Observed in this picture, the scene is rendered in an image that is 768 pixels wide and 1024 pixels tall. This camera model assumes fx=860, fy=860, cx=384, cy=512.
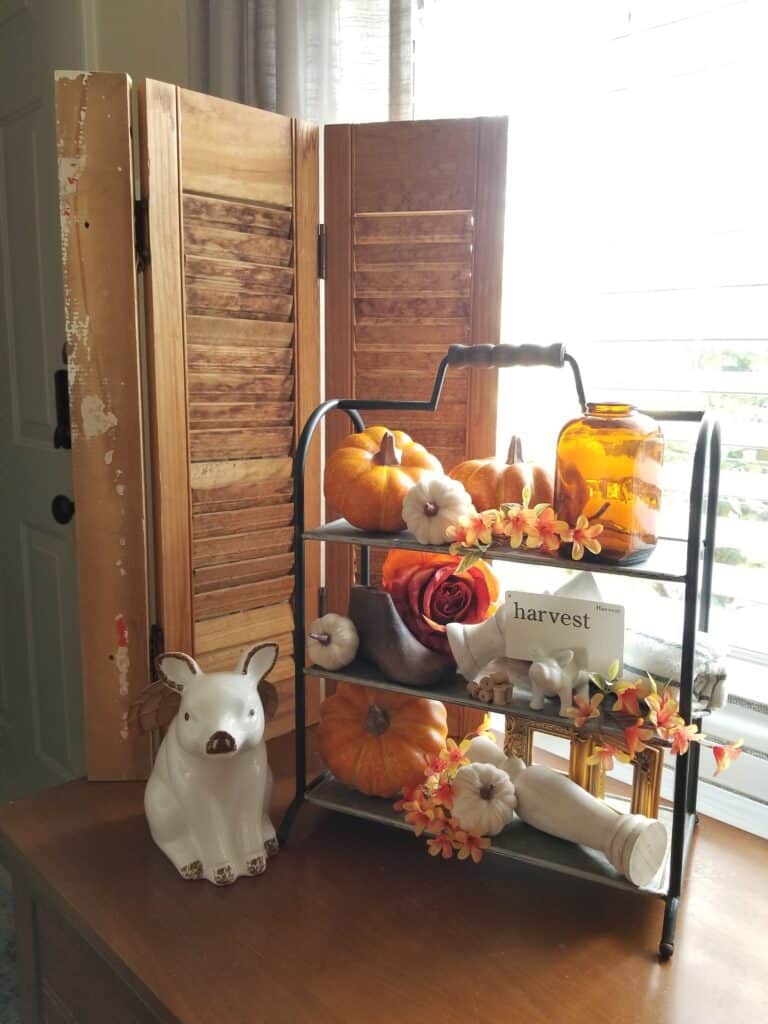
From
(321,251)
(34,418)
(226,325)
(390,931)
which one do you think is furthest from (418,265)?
(34,418)

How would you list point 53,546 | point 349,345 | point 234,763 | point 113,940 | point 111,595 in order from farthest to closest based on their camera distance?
point 53,546 → point 349,345 → point 111,595 → point 234,763 → point 113,940

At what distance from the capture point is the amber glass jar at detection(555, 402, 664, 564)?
35.2 inches

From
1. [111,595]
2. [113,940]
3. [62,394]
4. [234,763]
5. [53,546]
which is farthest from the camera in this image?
[53,546]

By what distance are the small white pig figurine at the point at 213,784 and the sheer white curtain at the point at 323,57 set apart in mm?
886

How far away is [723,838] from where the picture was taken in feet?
3.70

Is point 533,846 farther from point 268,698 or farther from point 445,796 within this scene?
point 268,698

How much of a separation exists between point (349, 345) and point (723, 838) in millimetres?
876

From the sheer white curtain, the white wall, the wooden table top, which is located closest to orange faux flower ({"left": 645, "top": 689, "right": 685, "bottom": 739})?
the wooden table top

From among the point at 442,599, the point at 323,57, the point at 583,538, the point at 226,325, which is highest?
the point at 323,57

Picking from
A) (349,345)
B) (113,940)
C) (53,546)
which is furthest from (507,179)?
(53,546)

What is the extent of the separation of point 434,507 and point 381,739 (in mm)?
330

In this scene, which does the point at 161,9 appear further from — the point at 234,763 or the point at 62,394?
the point at 234,763

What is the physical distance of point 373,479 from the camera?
102cm

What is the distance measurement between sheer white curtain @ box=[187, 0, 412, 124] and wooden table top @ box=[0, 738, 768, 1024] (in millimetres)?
1097
